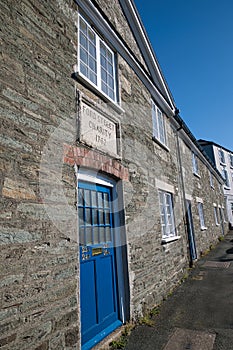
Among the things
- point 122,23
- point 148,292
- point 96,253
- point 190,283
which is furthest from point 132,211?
point 122,23

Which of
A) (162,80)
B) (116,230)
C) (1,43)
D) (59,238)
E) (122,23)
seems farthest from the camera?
(162,80)

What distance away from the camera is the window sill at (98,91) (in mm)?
3950

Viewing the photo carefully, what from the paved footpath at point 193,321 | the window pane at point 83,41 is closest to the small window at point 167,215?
the paved footpath at point 193,321

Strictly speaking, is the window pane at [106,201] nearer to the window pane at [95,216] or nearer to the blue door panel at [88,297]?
the window pane at [95,216]

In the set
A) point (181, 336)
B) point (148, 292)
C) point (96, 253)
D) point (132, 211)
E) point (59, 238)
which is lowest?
point (181, 336)

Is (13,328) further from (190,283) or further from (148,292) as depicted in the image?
(190,283)

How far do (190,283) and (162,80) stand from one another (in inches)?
284

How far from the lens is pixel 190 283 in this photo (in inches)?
271

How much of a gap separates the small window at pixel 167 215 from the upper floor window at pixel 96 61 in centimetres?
357

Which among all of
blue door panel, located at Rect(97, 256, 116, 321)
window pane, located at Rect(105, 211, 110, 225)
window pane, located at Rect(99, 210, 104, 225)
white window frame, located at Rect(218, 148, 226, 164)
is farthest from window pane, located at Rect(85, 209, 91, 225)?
white window frame, located at Rect(218, 148, 226, 164)

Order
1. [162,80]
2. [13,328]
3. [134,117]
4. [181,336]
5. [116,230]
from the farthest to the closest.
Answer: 1. [162,80]
2. [134,117]
3. [116,230]
4. [181,336]
5. [13,328]

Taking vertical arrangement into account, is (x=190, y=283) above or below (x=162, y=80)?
below

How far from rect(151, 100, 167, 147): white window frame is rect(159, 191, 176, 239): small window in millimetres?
1822

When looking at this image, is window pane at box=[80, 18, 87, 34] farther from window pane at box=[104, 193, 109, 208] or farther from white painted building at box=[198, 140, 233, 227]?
white painted building at box=[198, 140, 233, 227]
